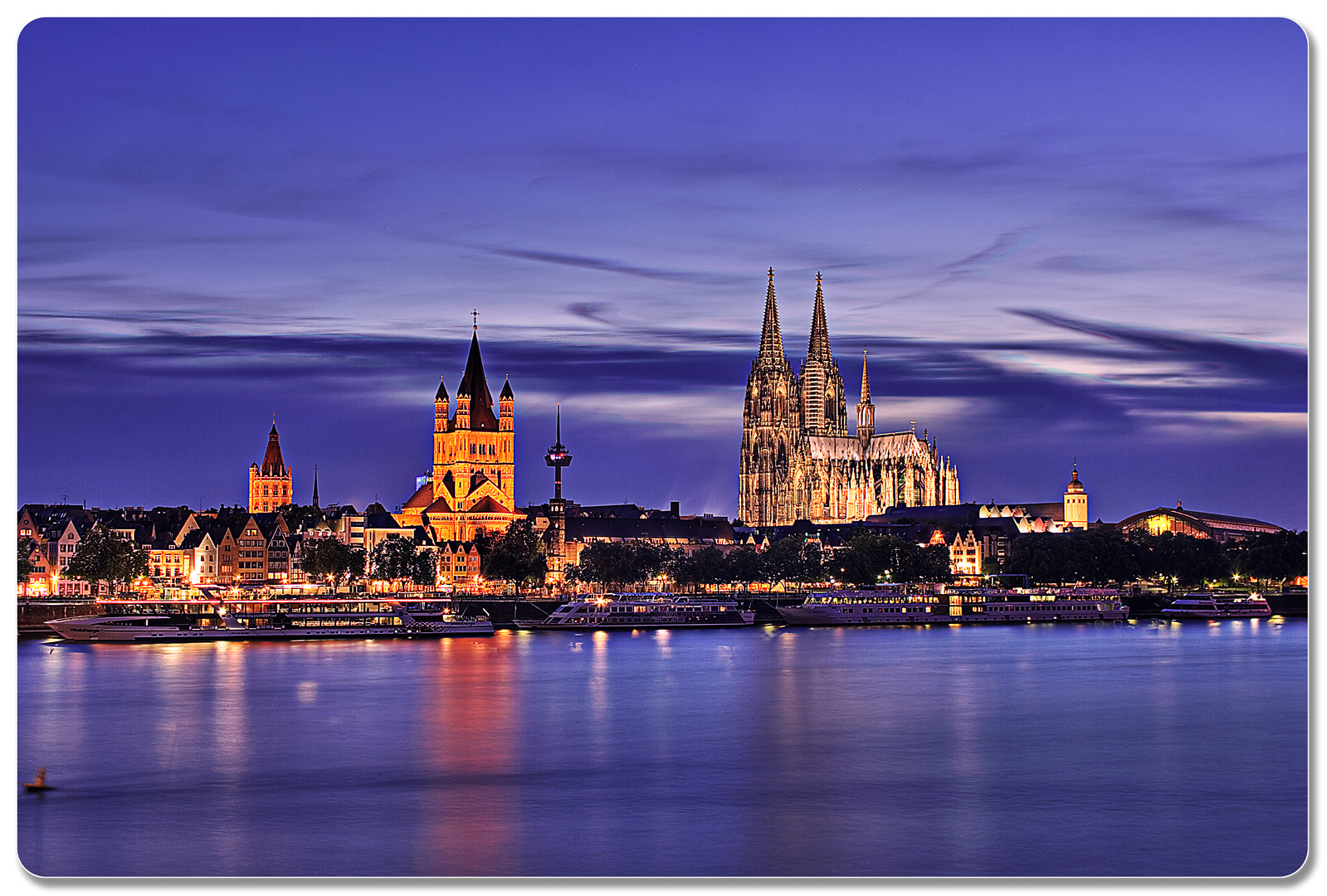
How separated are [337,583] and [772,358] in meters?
52.1

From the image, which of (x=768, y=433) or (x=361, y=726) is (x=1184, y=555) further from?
(x=361, y=726)

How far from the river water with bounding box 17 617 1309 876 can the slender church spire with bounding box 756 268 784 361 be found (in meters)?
86.3

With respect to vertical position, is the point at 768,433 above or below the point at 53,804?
above

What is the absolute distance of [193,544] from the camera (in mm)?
85500

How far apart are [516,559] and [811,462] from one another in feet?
144

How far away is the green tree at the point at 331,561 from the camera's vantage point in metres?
81.8

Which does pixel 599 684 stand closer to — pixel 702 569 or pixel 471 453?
pixel 702 569

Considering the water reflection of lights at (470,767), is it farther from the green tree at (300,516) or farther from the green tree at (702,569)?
the green tree at (300,516)

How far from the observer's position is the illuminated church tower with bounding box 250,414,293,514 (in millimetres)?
113000

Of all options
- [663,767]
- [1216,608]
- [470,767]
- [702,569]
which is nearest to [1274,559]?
[1216,608]

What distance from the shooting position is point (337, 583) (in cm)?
8469

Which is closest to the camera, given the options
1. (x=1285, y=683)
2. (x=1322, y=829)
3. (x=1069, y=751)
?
(x=1322, y=829)

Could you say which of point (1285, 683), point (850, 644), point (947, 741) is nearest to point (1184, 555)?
point (850, 644)

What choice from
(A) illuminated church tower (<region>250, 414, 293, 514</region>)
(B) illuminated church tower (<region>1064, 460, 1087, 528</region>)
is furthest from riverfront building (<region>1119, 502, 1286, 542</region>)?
(A) illuminated church tower (<region>250, 414, 293, 514</region>)
